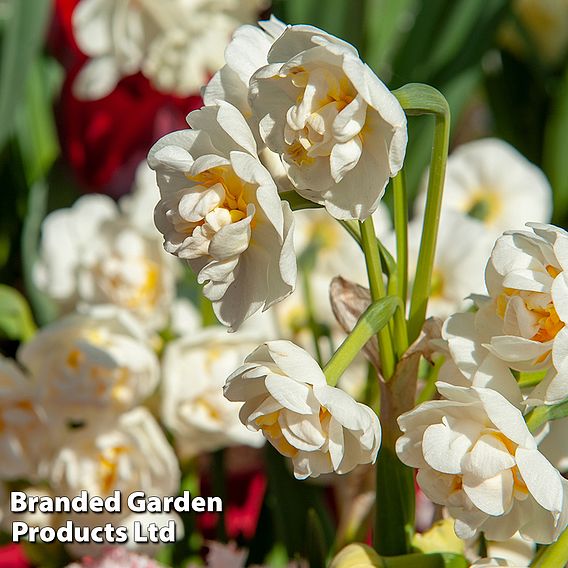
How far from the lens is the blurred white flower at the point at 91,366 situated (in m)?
0.56

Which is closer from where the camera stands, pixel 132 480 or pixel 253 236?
pixel 253 236

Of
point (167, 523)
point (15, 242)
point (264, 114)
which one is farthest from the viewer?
point (15, 242)

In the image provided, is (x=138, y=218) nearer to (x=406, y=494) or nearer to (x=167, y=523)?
(x=167, y=523)

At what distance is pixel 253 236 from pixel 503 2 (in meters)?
0.52

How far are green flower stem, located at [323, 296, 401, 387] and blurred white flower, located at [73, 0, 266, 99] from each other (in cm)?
46

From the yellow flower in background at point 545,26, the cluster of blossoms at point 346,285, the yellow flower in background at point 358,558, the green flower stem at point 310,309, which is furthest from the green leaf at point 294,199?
the yellow flower in background at point 545,26

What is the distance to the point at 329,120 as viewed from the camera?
0.86 feet

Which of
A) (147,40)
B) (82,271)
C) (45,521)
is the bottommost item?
(45,521)

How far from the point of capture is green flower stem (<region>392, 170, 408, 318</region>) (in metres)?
0.31

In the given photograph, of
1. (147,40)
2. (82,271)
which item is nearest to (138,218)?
(82,271)

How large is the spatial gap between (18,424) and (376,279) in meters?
0.33

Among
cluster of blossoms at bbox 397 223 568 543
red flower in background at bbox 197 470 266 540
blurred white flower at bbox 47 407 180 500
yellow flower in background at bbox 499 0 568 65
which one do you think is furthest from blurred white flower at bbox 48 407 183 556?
yellow flower in background at bbox 499 0 568 65

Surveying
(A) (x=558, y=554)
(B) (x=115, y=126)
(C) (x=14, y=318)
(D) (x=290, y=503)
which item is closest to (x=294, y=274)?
(A) (x=558, y=554)

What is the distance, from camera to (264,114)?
10.7 inches
